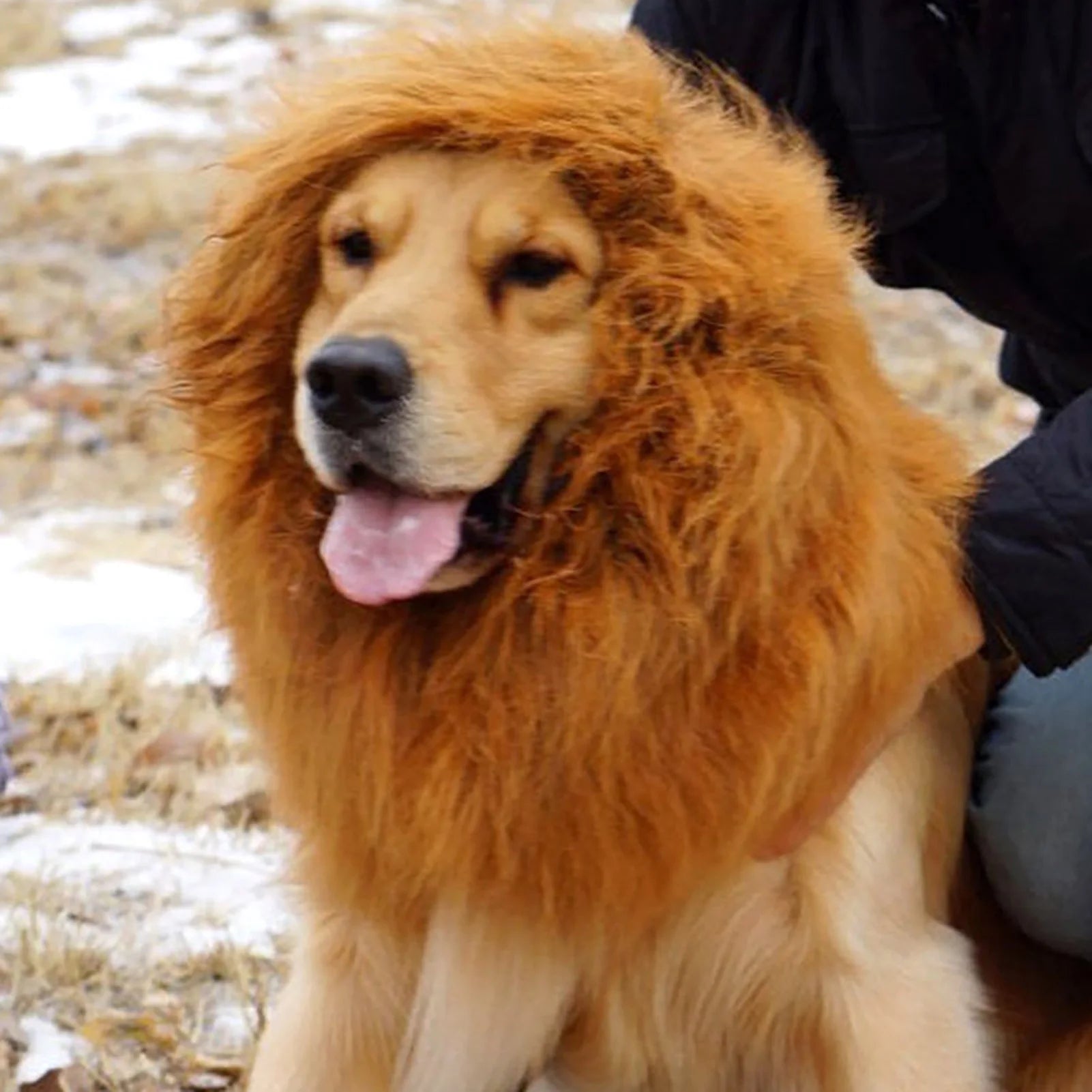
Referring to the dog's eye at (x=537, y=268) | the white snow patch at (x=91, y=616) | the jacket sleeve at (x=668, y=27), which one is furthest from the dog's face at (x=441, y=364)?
the white snow patch at (x=91, y=616)

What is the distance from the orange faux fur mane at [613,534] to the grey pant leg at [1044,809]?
1.15 ft

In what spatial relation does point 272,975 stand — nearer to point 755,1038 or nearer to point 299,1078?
point 299,1078

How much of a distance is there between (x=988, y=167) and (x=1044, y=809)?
35.4 inches

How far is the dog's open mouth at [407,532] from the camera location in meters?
2.54

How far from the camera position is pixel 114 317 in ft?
26.3

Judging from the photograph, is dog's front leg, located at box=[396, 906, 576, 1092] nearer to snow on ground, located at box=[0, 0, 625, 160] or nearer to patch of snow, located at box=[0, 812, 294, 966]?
patch of snow, located at box=[0, 812, 294, 966]

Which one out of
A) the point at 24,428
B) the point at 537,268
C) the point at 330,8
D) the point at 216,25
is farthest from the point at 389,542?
the point at 330,8

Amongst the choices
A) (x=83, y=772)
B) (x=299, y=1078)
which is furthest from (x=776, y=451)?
(x=83, y=772)

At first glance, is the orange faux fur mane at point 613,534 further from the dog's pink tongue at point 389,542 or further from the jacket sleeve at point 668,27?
the jacket sleeve at point 668,27

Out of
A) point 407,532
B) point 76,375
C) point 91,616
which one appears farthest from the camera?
point 76,375

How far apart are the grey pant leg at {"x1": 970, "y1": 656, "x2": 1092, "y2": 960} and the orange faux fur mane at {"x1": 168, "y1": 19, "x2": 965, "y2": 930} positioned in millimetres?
352

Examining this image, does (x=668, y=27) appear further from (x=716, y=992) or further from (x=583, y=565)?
(x=716, y=992)

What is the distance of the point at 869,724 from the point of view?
2.75m

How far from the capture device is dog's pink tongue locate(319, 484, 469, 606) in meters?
2.54
